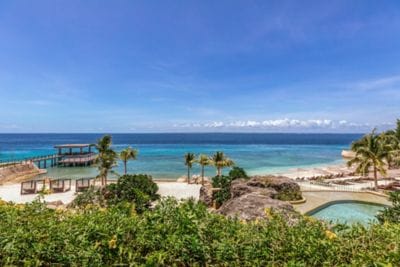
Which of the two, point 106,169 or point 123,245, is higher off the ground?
point 123,245

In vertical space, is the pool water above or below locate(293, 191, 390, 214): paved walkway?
below

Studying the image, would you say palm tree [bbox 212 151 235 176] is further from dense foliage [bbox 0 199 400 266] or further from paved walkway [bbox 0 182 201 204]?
dense foliage [bbox 0 199 400 266]

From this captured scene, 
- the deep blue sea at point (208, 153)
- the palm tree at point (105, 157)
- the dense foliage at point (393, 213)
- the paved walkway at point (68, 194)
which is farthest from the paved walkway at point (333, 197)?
the deep blue sea at point (208, 153)

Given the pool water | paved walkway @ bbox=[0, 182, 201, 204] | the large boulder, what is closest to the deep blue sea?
paved walkway @ bbox=[0, 182, 201, 204]

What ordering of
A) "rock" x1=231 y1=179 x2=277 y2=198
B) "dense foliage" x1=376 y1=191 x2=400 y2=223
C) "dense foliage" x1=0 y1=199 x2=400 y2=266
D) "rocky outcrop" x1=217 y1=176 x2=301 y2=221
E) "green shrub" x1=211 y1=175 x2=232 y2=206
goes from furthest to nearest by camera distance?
"green shrub" x1=211 y1=175 x2=232 y2=206 < "rock" x1=231 y1=179 x2=277 y2=198 < "rocky outcrop" x1=217 y1=176 x2=301 y2=221 < "dense foliage" x1=376 y1=191 x2=400 y2=223 < "dense foliage" x1=0 y1=199 x2=400 y2=266

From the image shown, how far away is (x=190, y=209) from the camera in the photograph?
4.30 metres

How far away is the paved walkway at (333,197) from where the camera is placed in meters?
19.1

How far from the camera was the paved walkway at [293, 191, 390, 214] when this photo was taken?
1909 centimetres

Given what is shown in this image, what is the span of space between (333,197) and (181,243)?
20479 mm

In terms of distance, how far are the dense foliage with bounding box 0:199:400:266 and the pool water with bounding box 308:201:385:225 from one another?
14.1m

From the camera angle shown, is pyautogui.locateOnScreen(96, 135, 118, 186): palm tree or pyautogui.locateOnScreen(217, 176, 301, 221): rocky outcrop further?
pyautogui.locateOnScreen(96, 135, 118, 186): palm tree

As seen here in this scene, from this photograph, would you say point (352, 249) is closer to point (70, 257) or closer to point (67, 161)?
point (70, 257)

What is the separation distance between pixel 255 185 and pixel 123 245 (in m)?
16.9

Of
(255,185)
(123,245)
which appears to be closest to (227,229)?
(123,245)
